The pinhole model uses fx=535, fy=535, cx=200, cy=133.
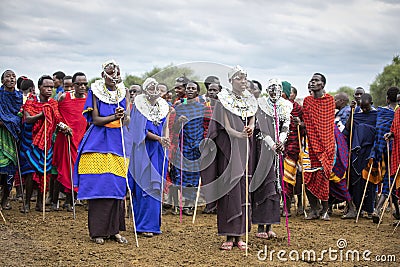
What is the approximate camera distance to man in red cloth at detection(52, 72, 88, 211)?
994 cm

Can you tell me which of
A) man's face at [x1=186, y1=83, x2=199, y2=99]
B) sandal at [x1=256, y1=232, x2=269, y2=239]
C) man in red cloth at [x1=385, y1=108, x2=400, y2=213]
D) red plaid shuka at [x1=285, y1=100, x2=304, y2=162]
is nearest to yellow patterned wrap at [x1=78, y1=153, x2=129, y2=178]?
sandal at [x1=256, y1=232, x2=269, y2=239]

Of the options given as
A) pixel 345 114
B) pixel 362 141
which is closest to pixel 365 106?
pixel 345 114

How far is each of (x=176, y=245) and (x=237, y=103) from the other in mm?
2135

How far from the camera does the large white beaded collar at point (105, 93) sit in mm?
7203

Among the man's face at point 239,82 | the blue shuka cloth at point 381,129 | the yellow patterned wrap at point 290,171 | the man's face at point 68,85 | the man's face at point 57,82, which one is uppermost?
the man's face at point 57,82

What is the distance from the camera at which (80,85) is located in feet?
32.3

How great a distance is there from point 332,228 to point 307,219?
98 cm

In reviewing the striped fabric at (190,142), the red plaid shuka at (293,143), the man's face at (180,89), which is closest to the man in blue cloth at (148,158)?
the striped fabric at (190,142)

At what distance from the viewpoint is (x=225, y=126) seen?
277 inches

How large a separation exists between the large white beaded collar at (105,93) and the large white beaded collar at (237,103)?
1.39 meters

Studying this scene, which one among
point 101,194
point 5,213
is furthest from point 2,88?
point 101,194

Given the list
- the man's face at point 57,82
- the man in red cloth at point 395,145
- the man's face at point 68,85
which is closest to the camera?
the man in red cloth at point 395,145

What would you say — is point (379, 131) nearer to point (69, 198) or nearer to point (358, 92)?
point (358, 92)

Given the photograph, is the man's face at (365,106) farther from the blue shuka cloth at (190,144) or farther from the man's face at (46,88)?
the man's face at (46,88)
